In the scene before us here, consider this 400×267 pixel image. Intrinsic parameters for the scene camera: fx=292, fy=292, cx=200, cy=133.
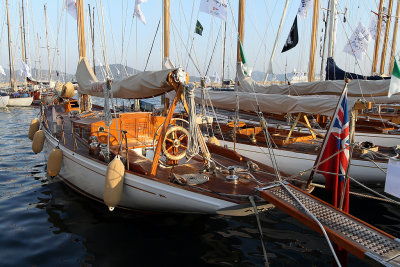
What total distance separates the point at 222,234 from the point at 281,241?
122 cm

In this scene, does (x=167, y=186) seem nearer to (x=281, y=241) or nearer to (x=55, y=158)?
(x=281, y=241)

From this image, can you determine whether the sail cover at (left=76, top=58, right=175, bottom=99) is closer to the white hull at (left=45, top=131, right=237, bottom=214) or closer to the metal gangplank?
the white hull at (left=45, top=131, right=237, bottom=214)

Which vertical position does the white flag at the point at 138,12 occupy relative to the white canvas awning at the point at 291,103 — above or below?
above

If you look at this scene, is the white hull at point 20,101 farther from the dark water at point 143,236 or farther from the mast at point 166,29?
the mast at point 166,29

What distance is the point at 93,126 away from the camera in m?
7.78

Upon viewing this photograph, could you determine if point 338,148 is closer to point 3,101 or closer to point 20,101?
point 3,101

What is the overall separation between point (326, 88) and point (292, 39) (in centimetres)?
352

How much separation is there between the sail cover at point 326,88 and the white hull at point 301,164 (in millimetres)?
2240

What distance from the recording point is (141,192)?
5848 mm

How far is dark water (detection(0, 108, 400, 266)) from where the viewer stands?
5.32m

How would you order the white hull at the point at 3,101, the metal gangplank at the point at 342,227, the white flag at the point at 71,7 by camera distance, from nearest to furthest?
the metal gangplank at the point at 342,227 → the white flag at the point at 71,7 → the white hull at the point at 3,101

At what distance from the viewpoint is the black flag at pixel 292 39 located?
1330 cm

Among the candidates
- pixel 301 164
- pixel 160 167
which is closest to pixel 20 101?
pixel 160 167

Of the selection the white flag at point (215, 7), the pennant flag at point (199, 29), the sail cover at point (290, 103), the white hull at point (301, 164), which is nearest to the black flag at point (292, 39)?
the white flag at point (215, 7)
